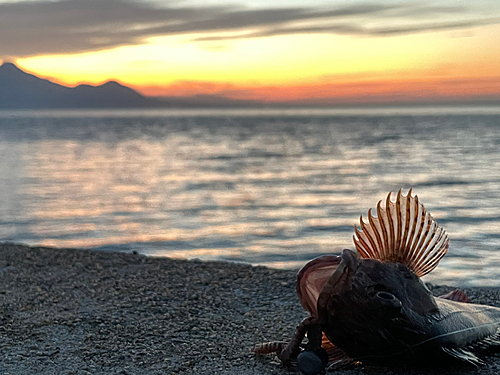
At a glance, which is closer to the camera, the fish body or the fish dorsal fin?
the fish body

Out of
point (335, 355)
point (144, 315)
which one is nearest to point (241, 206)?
point (144, 315)

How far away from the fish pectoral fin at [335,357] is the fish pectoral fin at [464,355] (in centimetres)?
65

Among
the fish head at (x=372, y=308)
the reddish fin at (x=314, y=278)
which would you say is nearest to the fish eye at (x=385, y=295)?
the fish head at (x=372, y=308)

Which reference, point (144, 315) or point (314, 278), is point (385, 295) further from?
point (144, 315)

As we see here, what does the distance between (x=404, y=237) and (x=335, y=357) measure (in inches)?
39.6

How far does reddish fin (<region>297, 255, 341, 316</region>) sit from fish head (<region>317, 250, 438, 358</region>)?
0.48 feet

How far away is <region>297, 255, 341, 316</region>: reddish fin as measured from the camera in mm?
4039

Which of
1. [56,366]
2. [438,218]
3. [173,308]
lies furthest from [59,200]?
[56,366]

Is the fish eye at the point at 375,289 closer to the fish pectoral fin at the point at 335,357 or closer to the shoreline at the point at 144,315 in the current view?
the fish pectoral fin at the point at 335,357

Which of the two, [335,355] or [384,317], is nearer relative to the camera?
[384,317]

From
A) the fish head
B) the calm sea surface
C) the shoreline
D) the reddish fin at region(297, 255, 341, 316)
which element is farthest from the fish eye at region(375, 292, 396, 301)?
the calm sea surface

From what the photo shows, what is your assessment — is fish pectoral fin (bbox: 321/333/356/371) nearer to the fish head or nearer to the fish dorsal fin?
the fish head

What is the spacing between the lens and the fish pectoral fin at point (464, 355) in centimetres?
387

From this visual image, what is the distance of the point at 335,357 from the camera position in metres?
4.17
